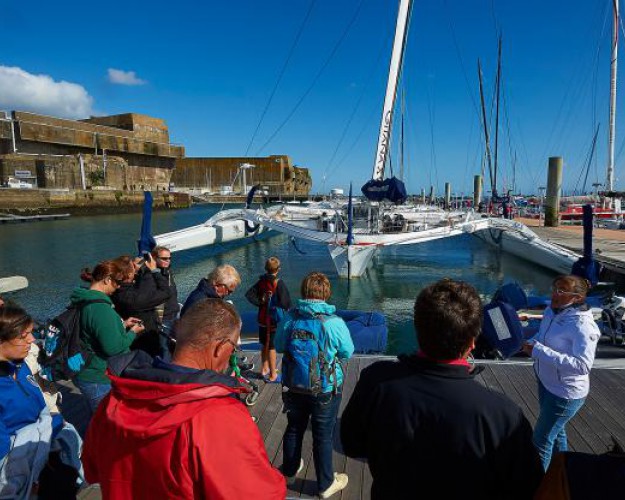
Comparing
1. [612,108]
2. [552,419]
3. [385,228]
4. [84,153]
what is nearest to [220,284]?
[552,419]

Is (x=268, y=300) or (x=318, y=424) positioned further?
(x=268, y=300)

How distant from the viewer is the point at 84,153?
197 feet

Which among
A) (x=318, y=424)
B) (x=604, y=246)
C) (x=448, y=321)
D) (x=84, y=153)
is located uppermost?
(x=84, y=153)

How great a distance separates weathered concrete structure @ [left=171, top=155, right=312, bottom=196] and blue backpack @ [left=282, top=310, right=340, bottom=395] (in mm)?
93550

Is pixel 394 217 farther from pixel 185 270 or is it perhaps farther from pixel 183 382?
pixel 183 382

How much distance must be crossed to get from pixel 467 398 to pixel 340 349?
130 cm

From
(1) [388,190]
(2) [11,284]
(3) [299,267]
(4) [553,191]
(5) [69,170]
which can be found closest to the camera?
(2) [11,284]

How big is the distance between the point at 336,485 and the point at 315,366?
905 millimetres

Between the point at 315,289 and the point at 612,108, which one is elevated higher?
the point at 612,108

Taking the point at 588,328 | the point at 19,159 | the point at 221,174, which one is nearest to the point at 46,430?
the point at 588,328

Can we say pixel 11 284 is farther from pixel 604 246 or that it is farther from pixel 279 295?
pixel 604 246

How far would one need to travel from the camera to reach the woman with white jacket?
2316mm

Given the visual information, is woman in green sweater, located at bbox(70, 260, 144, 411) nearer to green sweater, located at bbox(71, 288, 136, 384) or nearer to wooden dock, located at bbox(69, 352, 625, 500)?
green sweater, located at bbox(71, 288, 136, 384)

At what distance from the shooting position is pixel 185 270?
16750mm
